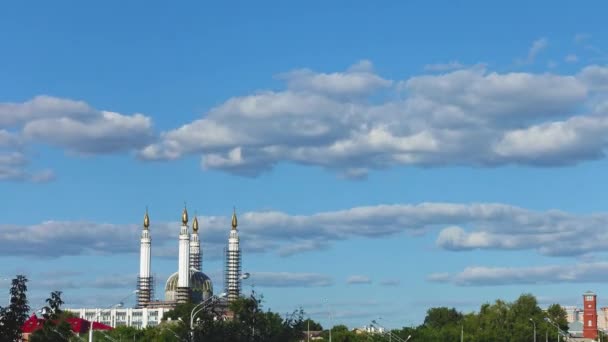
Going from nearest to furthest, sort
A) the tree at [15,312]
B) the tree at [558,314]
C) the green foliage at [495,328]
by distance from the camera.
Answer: the tree at [15,312] < the green foliage at [495,328] < the tree at [558,314]

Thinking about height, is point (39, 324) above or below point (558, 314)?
below

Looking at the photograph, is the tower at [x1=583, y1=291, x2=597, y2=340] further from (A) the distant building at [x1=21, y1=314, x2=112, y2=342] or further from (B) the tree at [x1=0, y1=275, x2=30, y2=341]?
(B) the tree at [x1=0, y1=275, x2=30, y2=341]

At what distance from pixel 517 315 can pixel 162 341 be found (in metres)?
57.0

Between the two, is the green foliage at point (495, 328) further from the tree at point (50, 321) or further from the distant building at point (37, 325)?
the tree at point (50, 321)

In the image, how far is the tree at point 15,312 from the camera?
53.8 m

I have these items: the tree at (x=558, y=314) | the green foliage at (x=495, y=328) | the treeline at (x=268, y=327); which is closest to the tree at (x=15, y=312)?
the treeline at (x=268, y=327)

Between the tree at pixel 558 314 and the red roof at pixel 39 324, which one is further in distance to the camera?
the tree at pixel 558 314

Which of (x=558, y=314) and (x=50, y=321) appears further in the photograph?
(x=558, y=314)

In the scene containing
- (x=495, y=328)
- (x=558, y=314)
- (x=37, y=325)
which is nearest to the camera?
(x=37, y=325)

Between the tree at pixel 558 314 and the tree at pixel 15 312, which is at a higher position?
the tree at pixel 558 314

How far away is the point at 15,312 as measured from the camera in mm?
54281

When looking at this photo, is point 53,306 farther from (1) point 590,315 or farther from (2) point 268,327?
(1) point 590,315

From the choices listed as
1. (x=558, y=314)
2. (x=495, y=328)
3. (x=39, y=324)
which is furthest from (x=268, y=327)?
(x=558, y=314)

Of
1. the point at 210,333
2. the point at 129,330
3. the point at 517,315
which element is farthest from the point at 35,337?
the point at 517,315
